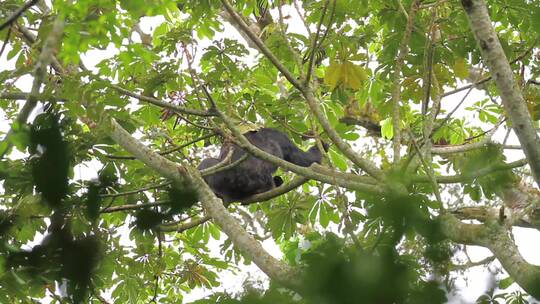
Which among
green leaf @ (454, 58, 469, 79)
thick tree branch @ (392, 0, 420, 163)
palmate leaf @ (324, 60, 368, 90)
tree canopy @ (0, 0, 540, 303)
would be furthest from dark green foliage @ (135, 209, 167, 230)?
green leaf @ (454, 58, 469, 79)

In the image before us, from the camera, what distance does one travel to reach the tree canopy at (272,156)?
918 mm

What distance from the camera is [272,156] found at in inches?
133

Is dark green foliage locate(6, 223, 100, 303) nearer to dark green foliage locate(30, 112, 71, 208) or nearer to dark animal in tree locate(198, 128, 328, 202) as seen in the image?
dark green foliage locate(30, 112, 71, 208)

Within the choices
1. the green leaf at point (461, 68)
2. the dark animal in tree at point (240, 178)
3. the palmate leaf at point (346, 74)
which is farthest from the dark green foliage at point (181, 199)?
the dark animal in tree at point (240, 178)

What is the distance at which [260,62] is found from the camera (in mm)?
5043

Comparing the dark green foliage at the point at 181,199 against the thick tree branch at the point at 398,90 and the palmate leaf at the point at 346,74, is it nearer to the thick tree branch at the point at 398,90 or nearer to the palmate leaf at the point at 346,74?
the thick tree branch at the point at 398,90

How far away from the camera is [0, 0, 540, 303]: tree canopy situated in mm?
918

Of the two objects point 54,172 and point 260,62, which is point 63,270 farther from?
point 260,62

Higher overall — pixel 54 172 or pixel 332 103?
pixel 332 103

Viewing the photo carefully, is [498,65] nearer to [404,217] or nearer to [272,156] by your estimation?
[272,156]

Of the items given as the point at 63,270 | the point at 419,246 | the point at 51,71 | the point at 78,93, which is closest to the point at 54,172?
the point at 63,270

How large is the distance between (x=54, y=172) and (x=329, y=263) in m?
0.41

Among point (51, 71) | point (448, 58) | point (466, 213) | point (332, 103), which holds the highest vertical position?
point (332, 103)

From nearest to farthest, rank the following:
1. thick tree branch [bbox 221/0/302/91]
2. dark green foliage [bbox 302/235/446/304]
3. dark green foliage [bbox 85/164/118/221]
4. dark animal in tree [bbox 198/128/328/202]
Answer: dark green foliage [bbox 302/235/446/304], dark green foliage [bbox 85/164/118/221], thick tree branch [bbox 221/0/302/91], dark animal in tree [bbox 198/128/328/202]
